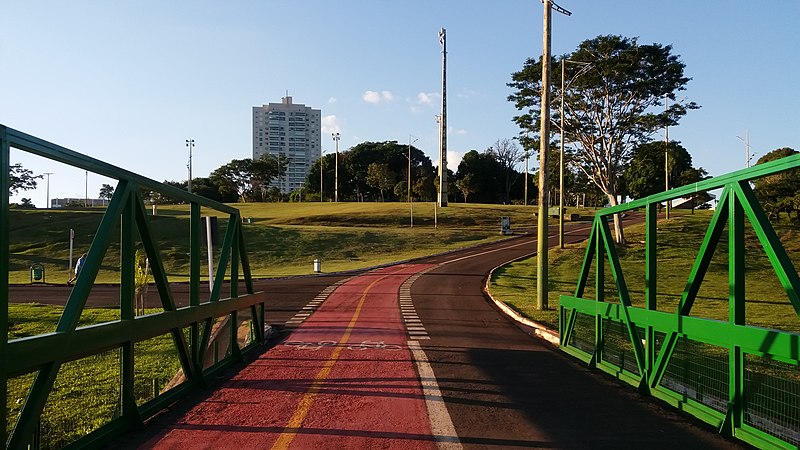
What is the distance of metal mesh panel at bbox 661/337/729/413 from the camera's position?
763cm

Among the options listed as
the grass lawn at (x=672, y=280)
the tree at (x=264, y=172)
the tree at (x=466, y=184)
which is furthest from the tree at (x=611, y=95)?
the tree at (x=264, y=172)

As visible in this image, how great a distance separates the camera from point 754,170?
247 inches

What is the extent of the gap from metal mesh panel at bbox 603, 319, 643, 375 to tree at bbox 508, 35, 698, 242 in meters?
29.7

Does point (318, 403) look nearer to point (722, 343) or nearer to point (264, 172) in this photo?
point (722, 343)

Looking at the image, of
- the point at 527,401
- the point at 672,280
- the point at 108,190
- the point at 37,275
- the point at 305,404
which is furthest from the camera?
the point at 108,190

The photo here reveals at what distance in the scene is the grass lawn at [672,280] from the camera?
2106cm

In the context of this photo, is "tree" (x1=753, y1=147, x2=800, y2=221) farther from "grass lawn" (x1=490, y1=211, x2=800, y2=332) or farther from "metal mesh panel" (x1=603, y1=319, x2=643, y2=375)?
"metal mesh panel" (x1=603, y1=319, x2=643, y2=375)

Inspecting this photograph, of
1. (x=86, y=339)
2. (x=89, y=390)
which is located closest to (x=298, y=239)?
(x=89, y=390)

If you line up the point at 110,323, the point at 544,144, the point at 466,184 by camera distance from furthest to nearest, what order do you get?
1. the point at 466,184
2. the point at 544,144
3. the point at 110,323

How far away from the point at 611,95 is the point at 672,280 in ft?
42.6

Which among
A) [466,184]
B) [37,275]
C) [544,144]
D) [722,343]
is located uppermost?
[466,184]

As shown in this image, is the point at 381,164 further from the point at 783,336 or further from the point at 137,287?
the point at 783,336

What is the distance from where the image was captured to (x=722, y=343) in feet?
21.9

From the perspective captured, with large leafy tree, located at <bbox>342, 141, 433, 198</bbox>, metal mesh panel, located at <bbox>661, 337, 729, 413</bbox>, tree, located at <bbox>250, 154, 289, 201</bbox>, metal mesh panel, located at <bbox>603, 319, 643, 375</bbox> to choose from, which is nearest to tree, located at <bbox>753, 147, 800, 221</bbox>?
metal mesh panel, located at <bbox>603, 319, 643, 375</bbox>
